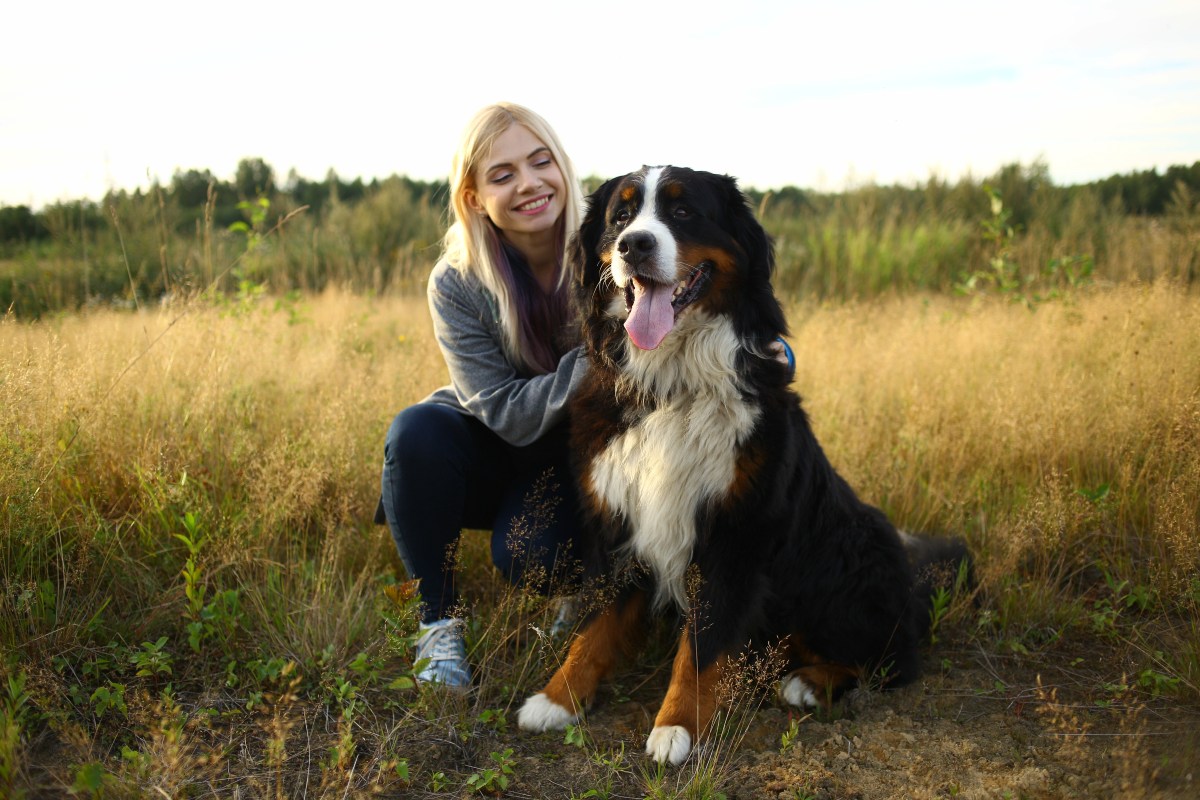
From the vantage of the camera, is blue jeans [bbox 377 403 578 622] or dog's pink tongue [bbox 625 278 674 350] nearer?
dog's pink tongue [bbox 625 278 674 350]

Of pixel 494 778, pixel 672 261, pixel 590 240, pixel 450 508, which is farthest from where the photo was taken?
pixel 450 508

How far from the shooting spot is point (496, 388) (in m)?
2.77

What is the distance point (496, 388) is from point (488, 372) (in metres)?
0.08

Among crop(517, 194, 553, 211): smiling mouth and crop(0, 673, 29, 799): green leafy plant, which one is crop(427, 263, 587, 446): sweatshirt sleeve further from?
crop(0, 673, 29, 799): green leafy plant

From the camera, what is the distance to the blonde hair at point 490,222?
2852 mm

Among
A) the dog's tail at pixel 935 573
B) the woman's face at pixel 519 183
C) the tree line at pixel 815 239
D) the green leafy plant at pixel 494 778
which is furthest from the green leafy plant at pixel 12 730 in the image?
the tree line at pixel 815 239

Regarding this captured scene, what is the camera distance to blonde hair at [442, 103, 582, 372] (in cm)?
285

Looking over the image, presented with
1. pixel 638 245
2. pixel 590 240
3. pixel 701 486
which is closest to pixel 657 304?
pixel 638 245

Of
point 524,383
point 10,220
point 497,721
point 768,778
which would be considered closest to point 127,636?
point 497,721

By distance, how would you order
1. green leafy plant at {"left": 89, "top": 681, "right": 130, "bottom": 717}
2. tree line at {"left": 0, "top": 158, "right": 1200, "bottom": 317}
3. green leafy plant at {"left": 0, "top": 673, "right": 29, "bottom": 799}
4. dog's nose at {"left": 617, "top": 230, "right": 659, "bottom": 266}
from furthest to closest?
tree line at {"left": 0, "top": 158, "right": 1200, "bottom": 317}, dog's nose at {"left": 617, "top": 230, "right": 659, "bottom": 266}, green leafy plant at {"left": 89, "top": 681, "right": 130, "bottom": 717}, green leafy plant at {"left": 0, "top": 673, "right": 29, "bottom": 799}

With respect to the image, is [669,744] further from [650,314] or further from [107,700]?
[107,700]

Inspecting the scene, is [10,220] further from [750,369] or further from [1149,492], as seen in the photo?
[1149,492]

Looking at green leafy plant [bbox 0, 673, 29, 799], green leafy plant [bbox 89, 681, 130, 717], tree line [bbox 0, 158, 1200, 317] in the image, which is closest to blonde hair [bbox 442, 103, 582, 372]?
green leafy plant [bbox 89, 681, 130, 717]

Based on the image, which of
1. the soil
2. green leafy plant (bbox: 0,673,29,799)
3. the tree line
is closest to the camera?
green leafy plant (bbox: 0,673,29,799)
